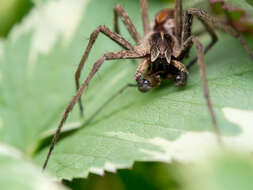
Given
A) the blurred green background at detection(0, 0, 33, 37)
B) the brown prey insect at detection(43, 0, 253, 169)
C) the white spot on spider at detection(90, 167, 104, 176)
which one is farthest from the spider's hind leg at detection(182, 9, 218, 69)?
the blurred green background at detection(0, 0, 33, 37)

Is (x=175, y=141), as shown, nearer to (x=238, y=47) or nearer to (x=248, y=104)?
(x=248, y=104)

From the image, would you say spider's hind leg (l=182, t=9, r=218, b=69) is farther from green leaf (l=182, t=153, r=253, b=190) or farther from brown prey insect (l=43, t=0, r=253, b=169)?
green leaf (l=182, t=153, r=253, b=190)

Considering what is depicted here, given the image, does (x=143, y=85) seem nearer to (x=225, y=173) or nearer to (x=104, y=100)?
(x=104, y=100)

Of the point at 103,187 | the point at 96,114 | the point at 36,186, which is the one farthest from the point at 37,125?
the point at 36,186

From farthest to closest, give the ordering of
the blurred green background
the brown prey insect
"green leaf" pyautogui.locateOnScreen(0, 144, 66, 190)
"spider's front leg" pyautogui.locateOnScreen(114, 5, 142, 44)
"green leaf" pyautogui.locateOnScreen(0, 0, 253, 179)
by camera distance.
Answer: the blurred green background → "spider's front leg" pyautogui.locateOnScreen(114, 5, 142, 44) → the brown prey insect → "green leaf" pyautogui.locateOnScreen(0, 0, 253, 179) → "green leaf" pyautogui.locateOnScreen(0, 144, 66, 190)

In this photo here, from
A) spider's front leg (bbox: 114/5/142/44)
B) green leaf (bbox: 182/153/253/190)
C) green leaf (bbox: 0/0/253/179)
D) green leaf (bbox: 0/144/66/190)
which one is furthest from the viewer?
spider's front leg (bbox: 114/5/142/44)

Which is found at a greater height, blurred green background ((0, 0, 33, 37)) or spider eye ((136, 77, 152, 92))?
blurred green background ((0, 0, 33, 37))

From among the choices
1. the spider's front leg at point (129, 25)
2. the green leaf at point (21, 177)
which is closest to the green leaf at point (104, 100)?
the spider's front leg at point (129, 25)
